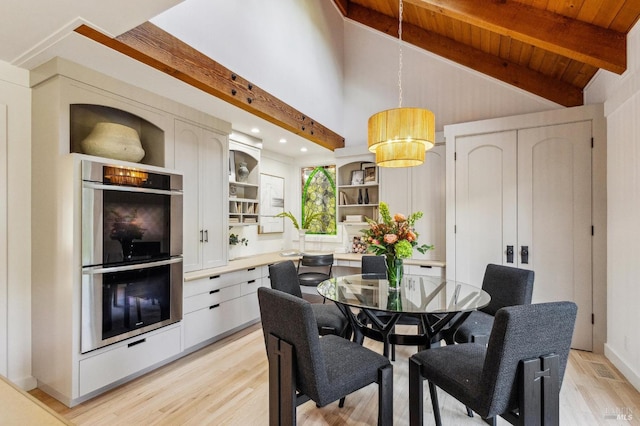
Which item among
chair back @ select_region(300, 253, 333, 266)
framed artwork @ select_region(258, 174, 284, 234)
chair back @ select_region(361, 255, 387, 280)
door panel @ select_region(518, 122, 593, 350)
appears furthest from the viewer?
framed artwork @ select_region(258, 174, 284, 234)

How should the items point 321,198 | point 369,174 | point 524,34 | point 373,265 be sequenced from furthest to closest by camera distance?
point 321,198 < point 369,174 < point 373,265 < point 524,34

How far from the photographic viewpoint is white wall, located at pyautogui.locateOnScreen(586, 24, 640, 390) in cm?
236

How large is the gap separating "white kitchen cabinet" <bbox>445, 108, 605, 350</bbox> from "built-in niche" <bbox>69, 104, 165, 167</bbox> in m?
3.25

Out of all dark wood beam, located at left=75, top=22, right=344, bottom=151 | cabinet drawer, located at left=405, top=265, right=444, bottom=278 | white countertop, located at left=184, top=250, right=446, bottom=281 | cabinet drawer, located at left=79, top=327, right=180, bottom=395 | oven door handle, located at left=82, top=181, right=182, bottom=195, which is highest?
dark wood beam, located at left=75, top=22, right=344, bottom=151

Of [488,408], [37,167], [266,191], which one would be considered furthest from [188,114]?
[488,408]

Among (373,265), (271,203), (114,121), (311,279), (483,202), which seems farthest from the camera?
(271,203)

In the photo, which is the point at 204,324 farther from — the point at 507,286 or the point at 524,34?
the point at 524,34

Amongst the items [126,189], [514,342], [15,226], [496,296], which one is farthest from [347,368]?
[15,226]

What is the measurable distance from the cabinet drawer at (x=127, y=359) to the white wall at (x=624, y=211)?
384 cm

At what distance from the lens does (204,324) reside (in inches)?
122

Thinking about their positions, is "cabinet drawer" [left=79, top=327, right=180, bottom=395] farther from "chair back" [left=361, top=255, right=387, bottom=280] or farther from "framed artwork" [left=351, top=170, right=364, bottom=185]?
"framed artwork" [left=351, top=170, right=364, bottom=185]

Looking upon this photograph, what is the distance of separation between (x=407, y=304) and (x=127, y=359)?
223cm

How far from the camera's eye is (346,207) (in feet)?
16.3

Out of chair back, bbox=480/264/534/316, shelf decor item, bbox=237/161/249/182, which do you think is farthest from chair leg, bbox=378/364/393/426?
shelf decor item, bbox=237/161/249/182
